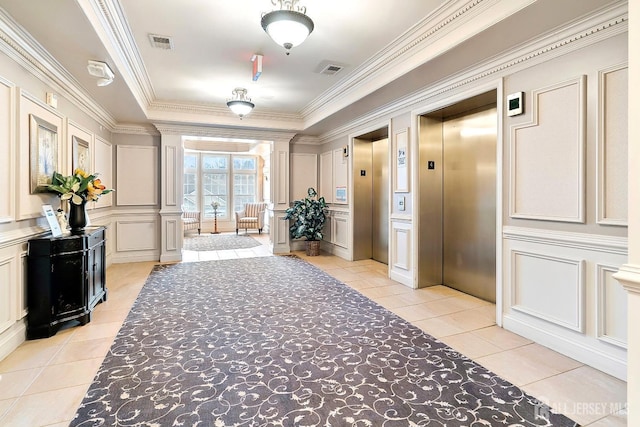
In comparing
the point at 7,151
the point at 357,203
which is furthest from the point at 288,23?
the point at 357,203

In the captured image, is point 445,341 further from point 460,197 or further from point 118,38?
point 118,38

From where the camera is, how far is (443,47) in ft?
10.1

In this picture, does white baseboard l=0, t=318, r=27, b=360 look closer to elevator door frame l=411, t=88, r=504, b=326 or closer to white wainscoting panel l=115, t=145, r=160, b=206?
white wainscoting panel l=115, t=145, r=160, b=206

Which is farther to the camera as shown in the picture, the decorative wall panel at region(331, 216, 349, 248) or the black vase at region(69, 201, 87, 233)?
the decorative wall panel at region(331, 216, 349, 248)

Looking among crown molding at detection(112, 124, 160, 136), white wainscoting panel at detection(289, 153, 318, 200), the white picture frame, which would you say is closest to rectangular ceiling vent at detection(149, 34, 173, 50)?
the white picture frame

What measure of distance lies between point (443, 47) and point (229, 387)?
3.40 metres

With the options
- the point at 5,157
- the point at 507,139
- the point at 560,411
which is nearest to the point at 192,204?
the point at 5,157

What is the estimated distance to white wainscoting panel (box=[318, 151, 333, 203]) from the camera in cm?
713

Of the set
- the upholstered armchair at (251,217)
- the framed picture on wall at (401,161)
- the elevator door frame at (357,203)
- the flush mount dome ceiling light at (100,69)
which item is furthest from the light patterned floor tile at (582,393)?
the upholstered armchair at (251,217)

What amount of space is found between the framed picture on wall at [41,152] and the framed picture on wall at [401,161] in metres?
4.26

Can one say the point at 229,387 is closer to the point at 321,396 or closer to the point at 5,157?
the point at 321,396

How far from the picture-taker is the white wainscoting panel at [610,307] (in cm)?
231

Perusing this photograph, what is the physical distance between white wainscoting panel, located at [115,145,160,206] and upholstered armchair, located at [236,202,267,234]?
14.2 feet

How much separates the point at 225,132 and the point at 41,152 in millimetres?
3726
